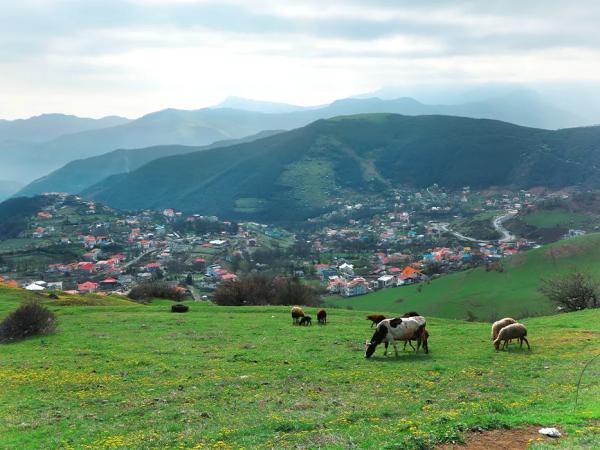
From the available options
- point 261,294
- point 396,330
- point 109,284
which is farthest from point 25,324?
point 109,284

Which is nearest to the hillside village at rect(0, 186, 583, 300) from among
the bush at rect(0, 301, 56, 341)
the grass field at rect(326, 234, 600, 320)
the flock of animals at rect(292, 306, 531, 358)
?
the grass field at rect(326, 234, 600, 320)

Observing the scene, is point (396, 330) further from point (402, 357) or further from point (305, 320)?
point (305, 320)

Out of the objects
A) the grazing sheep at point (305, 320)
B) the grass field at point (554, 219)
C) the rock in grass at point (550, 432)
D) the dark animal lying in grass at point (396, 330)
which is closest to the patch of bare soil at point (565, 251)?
the grazing sheep at point (305, 320)

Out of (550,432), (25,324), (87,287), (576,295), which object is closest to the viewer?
(550,432)

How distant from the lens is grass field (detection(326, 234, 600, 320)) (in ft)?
248

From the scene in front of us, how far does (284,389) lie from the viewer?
679 inches

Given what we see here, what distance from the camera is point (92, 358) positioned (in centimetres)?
2395

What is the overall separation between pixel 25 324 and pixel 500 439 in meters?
29.6

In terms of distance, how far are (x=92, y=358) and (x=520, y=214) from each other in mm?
202449

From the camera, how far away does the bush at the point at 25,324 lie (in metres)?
30.0

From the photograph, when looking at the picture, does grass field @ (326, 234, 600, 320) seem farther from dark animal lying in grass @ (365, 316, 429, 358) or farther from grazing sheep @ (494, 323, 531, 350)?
dark animal lying in grass @ (365, 316, 429, 358)

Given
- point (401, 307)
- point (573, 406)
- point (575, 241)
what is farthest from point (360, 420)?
point (575, 241)

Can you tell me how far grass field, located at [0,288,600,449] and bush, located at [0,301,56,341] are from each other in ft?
5.26

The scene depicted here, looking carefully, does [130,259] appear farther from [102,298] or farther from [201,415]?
[201,415]
